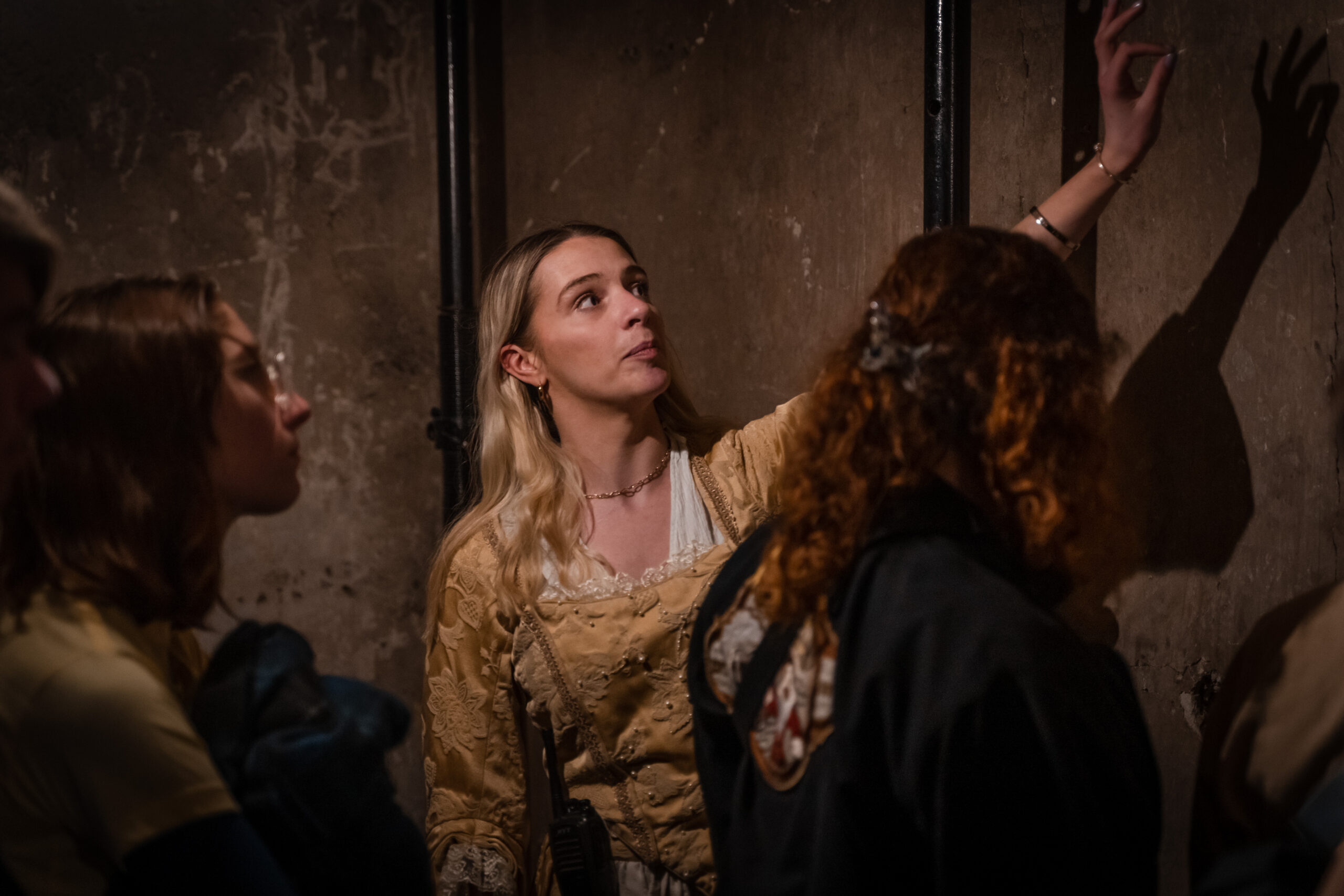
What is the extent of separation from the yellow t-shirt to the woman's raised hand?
4.33 feet

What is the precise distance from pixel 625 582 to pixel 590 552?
94 millimetres

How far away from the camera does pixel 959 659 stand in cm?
92

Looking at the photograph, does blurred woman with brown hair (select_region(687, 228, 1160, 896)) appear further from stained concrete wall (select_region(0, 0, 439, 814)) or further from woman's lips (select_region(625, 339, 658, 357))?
stained concrete wall (select_region(0, 0, 439, 814))

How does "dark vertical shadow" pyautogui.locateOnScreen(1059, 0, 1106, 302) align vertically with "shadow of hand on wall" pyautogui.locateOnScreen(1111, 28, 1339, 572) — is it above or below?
above

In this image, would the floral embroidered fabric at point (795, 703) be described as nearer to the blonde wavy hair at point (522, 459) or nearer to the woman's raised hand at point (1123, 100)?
the blonde wavy hair at point (522, 459)

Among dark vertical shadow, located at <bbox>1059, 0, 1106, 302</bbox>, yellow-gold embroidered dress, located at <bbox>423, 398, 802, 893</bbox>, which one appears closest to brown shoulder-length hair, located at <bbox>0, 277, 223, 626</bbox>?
yellow-gold embroidered dress, located at <bbox>423, 398, 802, 893</bbox>

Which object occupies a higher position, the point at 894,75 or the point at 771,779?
the point at 894,75

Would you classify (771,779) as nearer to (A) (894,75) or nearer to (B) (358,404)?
(A) (894,75)

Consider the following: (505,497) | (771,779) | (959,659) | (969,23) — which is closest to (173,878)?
(771,779)

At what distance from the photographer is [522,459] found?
1812 mm

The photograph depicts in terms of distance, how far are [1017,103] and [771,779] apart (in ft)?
4.12

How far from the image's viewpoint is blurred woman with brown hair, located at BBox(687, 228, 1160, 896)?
2.98 feet

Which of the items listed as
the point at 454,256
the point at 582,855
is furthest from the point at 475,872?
the point at 454,256

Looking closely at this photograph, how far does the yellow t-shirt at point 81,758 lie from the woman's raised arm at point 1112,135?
3.83 feet
